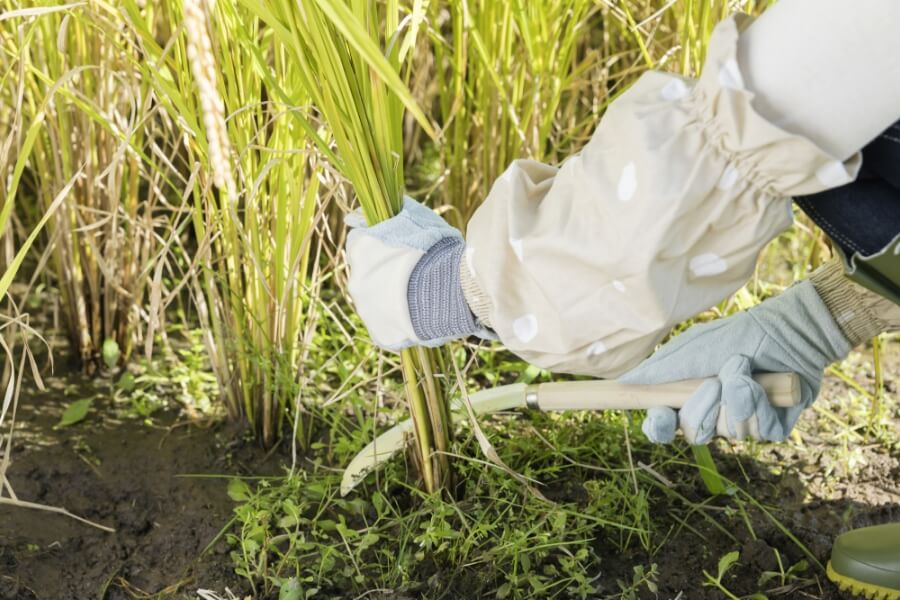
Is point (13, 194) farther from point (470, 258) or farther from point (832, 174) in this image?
point (832, 174)

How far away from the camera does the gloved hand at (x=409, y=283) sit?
3.51 feet

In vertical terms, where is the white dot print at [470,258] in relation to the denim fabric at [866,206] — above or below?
below

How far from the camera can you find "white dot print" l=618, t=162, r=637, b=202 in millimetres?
868

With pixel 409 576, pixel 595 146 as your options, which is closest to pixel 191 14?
pixel 595 146

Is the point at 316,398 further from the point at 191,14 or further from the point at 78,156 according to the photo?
the point at 191,14

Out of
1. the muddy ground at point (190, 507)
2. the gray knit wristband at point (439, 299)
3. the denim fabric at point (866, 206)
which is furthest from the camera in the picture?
the muddy ground at point (190, 507)

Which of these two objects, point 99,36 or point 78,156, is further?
point 78,156

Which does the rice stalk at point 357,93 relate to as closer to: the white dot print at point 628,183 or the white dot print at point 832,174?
the white dot print at point 628,183

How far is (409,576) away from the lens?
1393 mm

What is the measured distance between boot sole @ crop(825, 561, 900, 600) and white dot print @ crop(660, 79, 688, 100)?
785mm

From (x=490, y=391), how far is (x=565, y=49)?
0.57 meters

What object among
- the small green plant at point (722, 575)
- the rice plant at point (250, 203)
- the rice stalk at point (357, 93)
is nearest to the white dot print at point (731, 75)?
the rice stalk at point (357, 93)

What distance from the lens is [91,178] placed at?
173cm

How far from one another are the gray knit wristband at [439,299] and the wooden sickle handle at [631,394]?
220 mm
